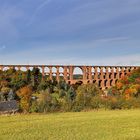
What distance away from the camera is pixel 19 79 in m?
66.8

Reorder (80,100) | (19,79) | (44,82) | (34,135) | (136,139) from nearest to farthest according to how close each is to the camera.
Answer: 1. (136,139)
2. (34,135)
3. (80,100)
4. (19,79)
5. (44,82)

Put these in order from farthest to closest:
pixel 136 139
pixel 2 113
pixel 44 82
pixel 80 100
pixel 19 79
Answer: pixel 44 82 → pixel 19 79 → pixel 80 100 → pixel 2 113 → pixel 136 139

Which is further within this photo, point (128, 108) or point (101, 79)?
point (101, 79)

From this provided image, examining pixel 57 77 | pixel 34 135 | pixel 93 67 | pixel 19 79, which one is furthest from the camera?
pixel 93 67

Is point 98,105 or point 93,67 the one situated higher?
point 93,67

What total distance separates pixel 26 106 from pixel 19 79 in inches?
1095

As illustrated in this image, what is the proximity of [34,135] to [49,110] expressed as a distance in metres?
20.8

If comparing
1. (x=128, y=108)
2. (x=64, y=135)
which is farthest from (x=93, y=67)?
(x=64, y=135)

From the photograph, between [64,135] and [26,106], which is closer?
[64,135]

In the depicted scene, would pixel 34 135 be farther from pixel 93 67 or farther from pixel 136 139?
pixel 93 67

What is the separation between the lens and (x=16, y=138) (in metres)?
17.5

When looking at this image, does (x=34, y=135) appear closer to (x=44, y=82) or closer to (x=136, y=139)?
(x=136, y=139)

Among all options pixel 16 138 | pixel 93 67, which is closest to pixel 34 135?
pixel 16 138

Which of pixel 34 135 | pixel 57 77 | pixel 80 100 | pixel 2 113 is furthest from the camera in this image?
pixel 57 77
